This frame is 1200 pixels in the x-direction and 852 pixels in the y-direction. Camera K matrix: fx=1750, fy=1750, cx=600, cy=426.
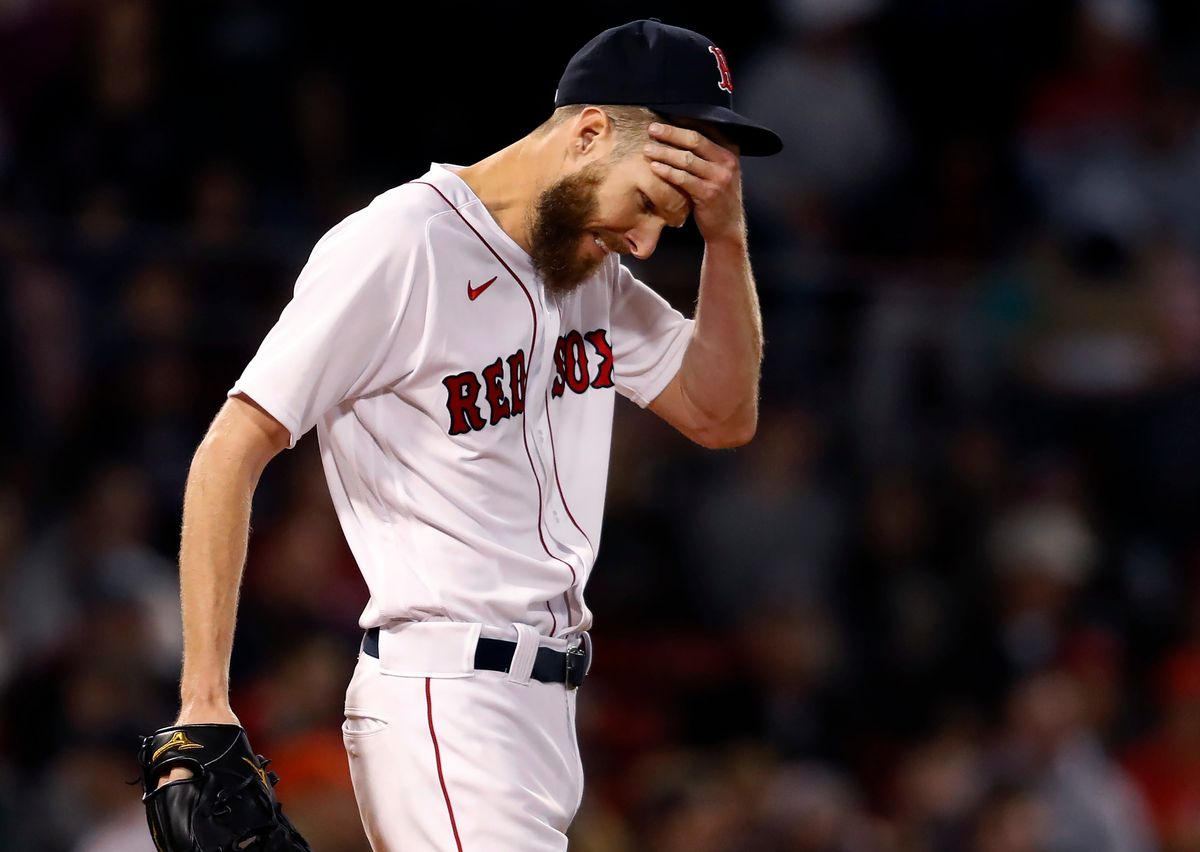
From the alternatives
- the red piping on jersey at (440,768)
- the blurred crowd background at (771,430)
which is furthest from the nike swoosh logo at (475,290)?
the blurred crowd background at (771,430)

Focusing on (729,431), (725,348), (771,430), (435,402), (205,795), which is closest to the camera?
(205,795)

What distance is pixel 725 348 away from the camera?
2.92 metres

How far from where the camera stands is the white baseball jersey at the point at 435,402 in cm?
237

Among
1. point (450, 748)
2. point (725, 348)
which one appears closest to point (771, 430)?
Result: point (725, 348)

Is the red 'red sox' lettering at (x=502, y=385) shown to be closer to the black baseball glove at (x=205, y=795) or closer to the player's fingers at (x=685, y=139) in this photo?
the player's fingers at (x=685, y=139)

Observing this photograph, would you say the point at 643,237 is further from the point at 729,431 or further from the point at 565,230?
the point at 729,431

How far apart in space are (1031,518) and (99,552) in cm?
332

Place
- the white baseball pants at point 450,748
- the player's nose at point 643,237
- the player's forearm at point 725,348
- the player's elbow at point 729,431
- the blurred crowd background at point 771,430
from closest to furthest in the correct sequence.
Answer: the white baseball pants at point 450,748 → the player's nose at point 643,237 → the player's forearm at point 725,348 → the player's elbow at point 729,431 → the blurred crowd background at point 771,430

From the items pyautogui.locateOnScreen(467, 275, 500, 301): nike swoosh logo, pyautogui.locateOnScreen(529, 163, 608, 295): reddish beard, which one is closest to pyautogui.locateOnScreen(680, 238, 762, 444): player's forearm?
pyautogui.locateOnScreen(529, 163, 608, 295): reddish beard

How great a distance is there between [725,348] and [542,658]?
671 millimetres

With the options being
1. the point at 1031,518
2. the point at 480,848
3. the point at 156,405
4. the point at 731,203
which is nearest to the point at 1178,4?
the point at 1031,518

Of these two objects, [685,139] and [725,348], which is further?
[725,348]

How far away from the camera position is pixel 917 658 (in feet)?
20.1

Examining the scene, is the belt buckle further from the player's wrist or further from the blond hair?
the blond hair
